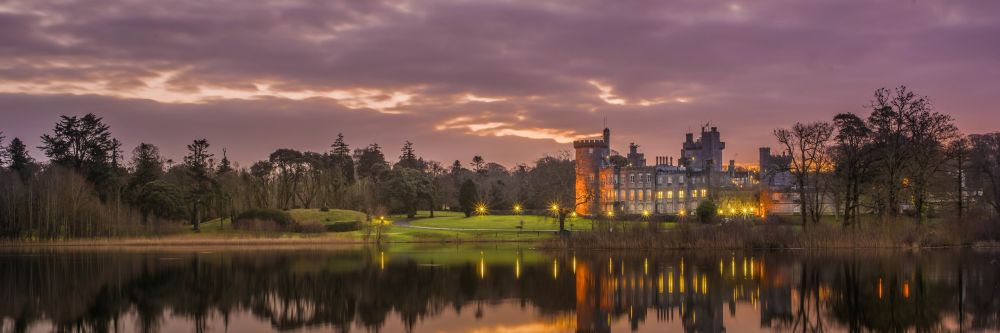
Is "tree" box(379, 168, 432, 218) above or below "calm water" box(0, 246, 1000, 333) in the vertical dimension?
above

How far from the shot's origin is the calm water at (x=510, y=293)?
86.7ft

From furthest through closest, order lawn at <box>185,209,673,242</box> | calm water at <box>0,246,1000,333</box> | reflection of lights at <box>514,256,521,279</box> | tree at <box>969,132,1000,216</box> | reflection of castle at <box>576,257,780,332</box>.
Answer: lawn at <box>185,209,673,242</box> < tree at <box>969,132,1000,216</box> < reflection of lights at <box>514,256,521,279</box> < reflection of castle at <box>576,257,780,332</box> < calm water at <box>0,246,1000,333</box>

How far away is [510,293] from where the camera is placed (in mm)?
33750

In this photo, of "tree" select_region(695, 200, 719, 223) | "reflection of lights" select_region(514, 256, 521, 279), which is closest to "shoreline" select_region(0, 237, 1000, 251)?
"reflection of lights" select_region(514, 256, 521, 279)

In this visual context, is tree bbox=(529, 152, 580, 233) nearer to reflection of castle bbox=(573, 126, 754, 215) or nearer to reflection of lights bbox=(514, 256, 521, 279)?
reflection of castle bbox=(573, 126, 754, 215)

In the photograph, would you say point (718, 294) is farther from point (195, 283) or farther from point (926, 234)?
point (926, 234)

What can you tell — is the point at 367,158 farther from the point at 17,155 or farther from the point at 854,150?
the point at 854,150

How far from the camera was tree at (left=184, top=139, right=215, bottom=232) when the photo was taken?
242 ft

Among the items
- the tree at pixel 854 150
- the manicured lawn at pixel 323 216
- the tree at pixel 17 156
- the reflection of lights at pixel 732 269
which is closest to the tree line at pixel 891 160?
the tree at pixel 854 150

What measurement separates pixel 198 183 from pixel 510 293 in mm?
50481

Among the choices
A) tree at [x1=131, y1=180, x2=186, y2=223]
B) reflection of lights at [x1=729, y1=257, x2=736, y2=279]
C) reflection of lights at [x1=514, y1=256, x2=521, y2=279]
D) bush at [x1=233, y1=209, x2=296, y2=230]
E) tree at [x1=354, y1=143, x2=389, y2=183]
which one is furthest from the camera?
tree at [x1=354, y1=143, x2=389, y2=183]

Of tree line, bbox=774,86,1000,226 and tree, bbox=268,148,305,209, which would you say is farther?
tree, bbox=268,148,305,209

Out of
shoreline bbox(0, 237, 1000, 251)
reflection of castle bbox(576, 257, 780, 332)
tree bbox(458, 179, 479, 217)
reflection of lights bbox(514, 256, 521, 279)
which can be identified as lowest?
reflection of castle bbox(576, 257, 780, 332)

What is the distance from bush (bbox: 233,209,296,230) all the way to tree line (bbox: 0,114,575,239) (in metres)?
4.30
